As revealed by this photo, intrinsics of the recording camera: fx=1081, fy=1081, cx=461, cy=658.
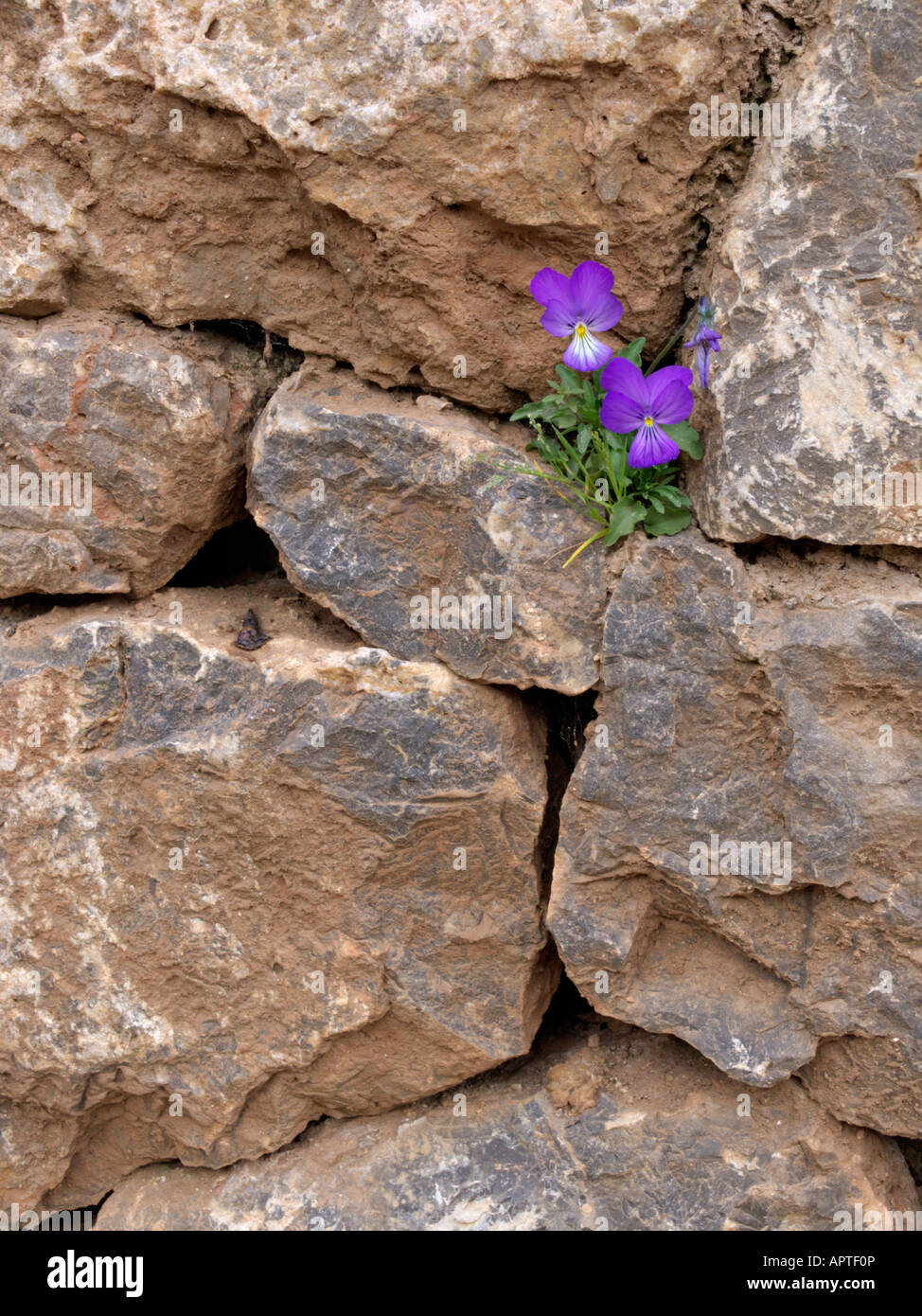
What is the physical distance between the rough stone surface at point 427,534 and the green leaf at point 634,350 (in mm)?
366

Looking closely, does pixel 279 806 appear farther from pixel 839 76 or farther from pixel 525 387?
pixel 839 76

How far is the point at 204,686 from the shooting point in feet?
9.88

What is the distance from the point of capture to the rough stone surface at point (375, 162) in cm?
261

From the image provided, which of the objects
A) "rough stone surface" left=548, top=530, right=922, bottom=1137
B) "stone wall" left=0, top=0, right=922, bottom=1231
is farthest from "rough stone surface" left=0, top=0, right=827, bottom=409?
"rough stone surface" left=548, top=530, right=922, bottom=1137

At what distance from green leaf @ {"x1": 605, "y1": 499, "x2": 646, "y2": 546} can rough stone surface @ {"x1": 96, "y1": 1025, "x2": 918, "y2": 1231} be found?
1.59 metres

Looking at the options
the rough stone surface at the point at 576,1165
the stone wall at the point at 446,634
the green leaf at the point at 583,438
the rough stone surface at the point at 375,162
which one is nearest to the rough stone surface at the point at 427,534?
the stone wall at the point at 446,634

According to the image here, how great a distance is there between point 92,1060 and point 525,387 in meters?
2.35

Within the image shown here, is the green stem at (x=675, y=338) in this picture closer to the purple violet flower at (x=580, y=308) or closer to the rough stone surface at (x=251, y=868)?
the purple violet flower at (x=580, y=308)

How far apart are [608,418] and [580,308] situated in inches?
11.6

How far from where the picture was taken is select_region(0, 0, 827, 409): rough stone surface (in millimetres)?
2607

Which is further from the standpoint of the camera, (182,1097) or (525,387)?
(182,1097)

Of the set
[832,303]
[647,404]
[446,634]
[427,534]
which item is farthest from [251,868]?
[832,303]

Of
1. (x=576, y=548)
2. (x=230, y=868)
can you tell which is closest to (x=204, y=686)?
(x=230, y=868)

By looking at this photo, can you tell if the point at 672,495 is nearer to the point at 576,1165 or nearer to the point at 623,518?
the point at 623,518
